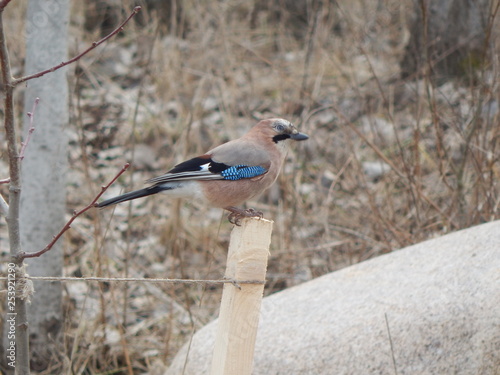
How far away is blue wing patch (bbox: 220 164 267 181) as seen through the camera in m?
3.38

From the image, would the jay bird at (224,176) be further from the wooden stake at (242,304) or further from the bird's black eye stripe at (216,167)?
the wooden stake at (242,304)

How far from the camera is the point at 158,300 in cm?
519

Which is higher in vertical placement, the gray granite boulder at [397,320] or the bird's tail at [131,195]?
the bird's tail at [131,195]

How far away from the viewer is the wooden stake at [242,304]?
2396mm

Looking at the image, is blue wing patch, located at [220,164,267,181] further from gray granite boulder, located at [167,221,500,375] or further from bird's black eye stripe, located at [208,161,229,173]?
gray granite boulder, located at [167,221,500,375]

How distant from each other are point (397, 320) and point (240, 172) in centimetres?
101

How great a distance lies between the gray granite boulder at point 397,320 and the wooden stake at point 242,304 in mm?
822

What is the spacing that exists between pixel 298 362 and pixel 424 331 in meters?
0.59

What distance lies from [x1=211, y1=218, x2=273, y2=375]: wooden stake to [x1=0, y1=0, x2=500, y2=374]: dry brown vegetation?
45.2 inches

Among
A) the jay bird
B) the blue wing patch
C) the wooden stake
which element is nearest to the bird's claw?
the jay bird

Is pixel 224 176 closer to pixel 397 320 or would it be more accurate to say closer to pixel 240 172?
pixel 240 172

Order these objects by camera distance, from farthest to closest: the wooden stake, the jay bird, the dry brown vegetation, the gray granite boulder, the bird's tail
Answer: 1. the dry brown vegetation
2. the jay bird
3. the gray granite boulder
4. the bird's tail
5. the wooden stake

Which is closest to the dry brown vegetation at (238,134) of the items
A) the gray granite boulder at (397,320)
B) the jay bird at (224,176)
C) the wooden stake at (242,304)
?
the jay bird at (224,176)

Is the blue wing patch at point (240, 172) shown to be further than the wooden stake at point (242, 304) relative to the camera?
Yes
